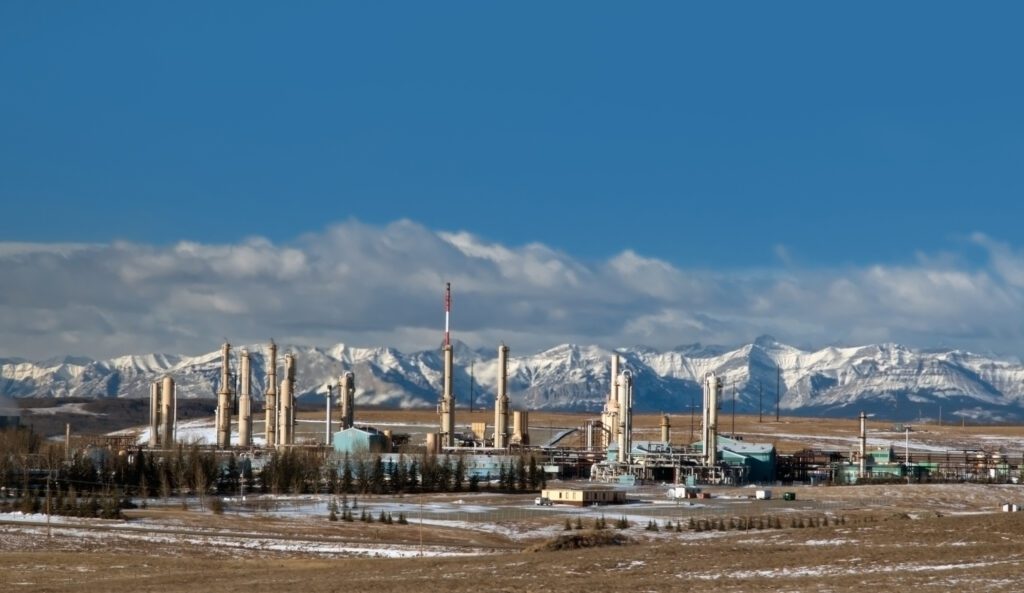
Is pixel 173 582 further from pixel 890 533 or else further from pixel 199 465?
pixel 199 465

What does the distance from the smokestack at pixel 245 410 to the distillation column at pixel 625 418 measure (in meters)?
37.3

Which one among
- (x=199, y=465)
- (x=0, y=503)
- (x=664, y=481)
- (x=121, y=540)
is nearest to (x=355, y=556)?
(x=121, y=540)

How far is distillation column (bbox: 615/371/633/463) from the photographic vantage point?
142625 mm

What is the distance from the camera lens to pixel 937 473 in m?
141

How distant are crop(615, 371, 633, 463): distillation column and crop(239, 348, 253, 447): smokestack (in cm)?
3726

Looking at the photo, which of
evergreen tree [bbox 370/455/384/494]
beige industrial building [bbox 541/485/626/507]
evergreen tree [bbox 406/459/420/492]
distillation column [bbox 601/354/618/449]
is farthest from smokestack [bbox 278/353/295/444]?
beige industrial building [bbox 541/485/626/507]

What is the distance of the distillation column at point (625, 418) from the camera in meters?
143

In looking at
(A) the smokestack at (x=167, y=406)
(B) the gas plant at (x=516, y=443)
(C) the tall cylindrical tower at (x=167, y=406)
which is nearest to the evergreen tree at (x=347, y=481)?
(B) the gas plant at (x=516, y=443)

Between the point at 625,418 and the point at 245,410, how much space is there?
4021cm

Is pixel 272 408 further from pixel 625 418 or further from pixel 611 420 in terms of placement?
pixel 625 418

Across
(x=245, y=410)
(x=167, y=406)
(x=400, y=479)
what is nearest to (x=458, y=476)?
(x=400, y=479)

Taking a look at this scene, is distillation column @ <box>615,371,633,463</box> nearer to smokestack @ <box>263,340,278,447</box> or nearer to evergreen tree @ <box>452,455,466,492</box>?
evergreen tree @ <box>452,455,466,492</box>

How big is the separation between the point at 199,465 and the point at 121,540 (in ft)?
138

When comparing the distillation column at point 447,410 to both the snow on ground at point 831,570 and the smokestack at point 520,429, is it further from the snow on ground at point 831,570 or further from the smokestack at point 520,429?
the snow on ground at point 831,570
